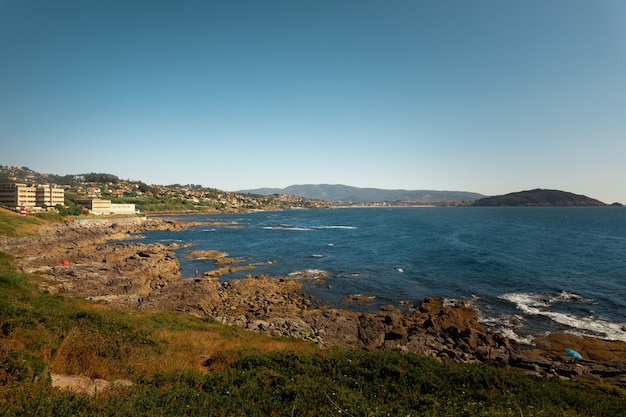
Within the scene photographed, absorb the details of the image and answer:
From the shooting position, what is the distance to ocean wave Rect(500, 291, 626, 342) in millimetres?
26109

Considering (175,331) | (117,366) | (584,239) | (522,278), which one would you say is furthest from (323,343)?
(584,239)

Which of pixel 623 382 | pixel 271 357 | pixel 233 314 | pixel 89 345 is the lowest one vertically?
pixel 233 314

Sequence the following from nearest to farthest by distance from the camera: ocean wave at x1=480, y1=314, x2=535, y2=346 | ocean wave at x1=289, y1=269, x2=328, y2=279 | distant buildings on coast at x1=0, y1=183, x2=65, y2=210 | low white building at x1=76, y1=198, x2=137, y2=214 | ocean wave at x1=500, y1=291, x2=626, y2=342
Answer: ocean wave at x1=480, y1=314, x2=535, y2=346
ocean wave at x1=500, y1=291, x2=626, y2=342
ocean wave at x1=289, y1=269, x2=328, y2=279
distant buildings on coast at x1=0, y1=183, x2=65, y2=210
low white building at x1=76, y1=198, x2=137, y2=214

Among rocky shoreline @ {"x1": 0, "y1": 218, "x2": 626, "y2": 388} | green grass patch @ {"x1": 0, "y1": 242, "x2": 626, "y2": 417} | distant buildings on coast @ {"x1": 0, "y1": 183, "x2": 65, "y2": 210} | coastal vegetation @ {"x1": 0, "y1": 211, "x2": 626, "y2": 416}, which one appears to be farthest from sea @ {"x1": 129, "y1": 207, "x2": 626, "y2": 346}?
distant buildings on coast @ {"x1": 0, "y1": 183, "x2": 65, "y2": 210}

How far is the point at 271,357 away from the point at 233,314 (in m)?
16.2

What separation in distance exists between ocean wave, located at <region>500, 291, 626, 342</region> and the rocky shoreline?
260 centimetres

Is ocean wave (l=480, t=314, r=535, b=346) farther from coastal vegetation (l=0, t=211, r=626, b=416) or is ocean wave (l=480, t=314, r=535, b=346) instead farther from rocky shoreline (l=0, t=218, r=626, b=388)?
coastal vegetation (l=0, t=211, r=626, b=416)

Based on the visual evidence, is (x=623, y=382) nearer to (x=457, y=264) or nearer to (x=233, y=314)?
(x=233, y=314)

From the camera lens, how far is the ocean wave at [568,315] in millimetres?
26109

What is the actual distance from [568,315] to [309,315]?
83.2 feet

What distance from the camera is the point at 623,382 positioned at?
55.9 feet

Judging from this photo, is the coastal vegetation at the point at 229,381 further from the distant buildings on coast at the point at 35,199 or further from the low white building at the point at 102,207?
the low white building at the point at 102,207

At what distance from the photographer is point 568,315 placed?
97.7 ft

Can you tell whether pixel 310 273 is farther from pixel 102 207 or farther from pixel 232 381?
pixel 102 207
